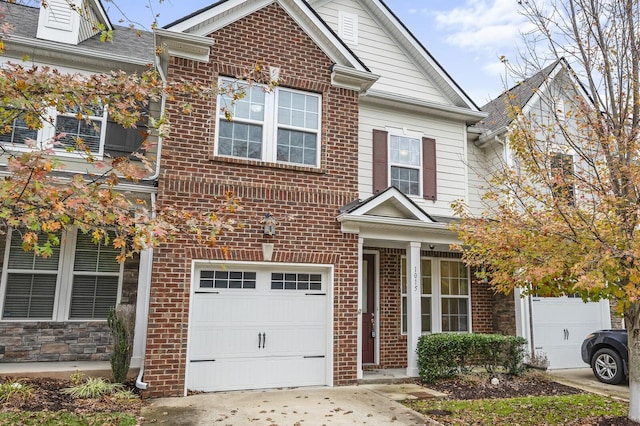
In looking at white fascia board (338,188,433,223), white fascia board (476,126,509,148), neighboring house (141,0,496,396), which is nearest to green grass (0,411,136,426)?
neighboring house (141,0,496,396)

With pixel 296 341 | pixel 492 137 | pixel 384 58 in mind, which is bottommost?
pixel 296 341

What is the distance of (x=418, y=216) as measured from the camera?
9.59 meters

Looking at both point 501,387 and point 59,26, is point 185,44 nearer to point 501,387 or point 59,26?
point 59,26

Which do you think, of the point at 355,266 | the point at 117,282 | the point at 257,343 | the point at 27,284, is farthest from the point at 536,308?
the point at 27,284

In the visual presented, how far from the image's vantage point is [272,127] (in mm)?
8852

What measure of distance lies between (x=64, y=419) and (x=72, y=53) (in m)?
6.86

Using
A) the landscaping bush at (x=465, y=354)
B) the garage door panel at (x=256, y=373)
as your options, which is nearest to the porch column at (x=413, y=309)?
the landscaping bush at (x=465, y=354)

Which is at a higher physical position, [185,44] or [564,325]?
[185,44]

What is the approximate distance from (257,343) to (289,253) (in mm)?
1689

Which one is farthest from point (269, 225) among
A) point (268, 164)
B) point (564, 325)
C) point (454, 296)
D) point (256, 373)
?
point (564, 325)

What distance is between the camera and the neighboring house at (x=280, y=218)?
26.1 ft

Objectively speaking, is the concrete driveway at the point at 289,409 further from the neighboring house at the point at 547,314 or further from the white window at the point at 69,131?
the white window at the point at 69,131

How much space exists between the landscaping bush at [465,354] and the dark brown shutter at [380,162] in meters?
3.45

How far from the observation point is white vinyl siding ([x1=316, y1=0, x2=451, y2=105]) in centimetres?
1156
